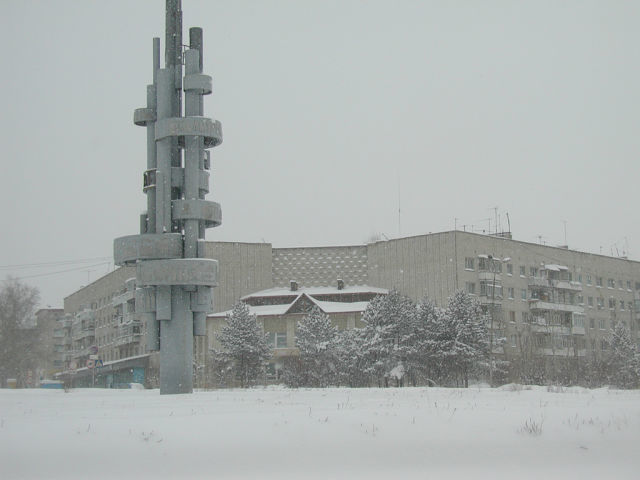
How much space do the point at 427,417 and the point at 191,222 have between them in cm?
1729

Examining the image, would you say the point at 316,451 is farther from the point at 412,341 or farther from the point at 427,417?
the point at 412,341

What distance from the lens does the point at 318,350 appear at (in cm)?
6366

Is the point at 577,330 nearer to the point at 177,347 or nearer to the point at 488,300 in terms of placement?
the point at 488,300

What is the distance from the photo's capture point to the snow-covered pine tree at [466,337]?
60.9 m

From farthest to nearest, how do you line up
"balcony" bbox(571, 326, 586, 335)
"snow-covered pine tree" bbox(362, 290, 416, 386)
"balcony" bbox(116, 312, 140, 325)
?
"balcony" bbox(116, 312, 140, 325)
"balcony" bbox(571, 326, 586, 335)
"snow-covered pine tree" bbox(362, 290, 416, 386)

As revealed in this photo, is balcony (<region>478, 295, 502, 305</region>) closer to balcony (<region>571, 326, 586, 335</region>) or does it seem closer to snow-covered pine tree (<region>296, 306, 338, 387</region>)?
balcony (<region>571, 326, 586, 335</region>)

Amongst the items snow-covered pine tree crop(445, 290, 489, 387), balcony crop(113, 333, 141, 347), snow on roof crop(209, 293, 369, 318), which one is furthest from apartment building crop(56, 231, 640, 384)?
snow-covered pine tree crop(445, 290, 489, 387)

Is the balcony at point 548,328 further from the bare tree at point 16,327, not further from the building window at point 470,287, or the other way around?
the bare tree at point 16,327

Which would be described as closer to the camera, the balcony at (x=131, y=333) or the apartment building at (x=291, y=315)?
the apartment building at (x=291, y=315)

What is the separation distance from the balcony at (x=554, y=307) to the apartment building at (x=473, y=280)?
0.12m

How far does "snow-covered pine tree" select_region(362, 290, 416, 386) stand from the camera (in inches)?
2413

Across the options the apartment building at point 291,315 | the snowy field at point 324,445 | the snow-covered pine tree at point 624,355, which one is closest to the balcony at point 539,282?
the snow-covered pine tree at point 624,355

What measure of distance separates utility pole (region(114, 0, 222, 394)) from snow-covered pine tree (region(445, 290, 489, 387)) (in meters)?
31.6

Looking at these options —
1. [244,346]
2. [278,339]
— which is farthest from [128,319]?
[244,346]
